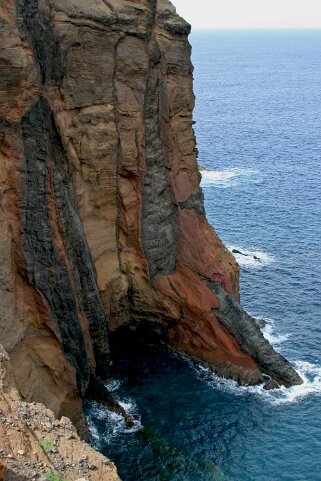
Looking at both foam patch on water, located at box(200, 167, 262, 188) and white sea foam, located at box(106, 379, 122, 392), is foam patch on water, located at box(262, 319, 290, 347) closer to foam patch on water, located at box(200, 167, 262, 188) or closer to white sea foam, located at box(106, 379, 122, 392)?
white sea foam, located at box(106, 379, 122, 392)

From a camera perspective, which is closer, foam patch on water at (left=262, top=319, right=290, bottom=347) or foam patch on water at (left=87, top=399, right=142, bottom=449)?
foam patch on water at (left=87, top=399, right=142, bottom=449)

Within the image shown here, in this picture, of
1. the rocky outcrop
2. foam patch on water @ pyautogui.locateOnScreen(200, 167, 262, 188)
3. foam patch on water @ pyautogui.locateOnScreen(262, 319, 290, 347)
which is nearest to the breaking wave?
foam patch on water @ pyautogui.locateOnScreen(262, 319, 290, 347)

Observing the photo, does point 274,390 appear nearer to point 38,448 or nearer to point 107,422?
point 107,422

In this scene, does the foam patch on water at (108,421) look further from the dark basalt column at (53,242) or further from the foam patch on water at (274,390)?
the foam patch on water at (274,390)

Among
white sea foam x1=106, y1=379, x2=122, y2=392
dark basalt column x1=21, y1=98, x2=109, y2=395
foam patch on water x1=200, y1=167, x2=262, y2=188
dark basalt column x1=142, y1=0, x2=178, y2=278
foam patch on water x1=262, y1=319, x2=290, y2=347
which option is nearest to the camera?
dark basalt column x1=21, y1=98, x2=109, y2=395

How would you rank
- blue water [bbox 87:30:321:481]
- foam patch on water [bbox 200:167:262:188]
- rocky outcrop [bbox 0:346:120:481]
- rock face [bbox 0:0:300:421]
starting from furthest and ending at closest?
1. foam patch on water [bbox 200:167:262:188]
2. blue water [bbox 87:30:321:481]
3. rock face [bbox 0:0:300:421]
4. rocky outcrop [bbox 0:346:120:481]

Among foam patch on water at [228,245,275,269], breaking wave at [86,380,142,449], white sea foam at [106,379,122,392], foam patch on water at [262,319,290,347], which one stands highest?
foam patch on water at [228,245,275,269]

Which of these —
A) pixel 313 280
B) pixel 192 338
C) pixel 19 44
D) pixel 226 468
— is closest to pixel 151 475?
pixel 226 468
